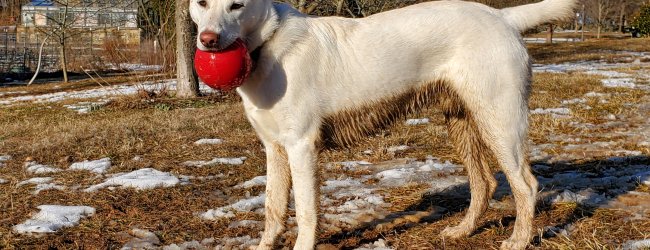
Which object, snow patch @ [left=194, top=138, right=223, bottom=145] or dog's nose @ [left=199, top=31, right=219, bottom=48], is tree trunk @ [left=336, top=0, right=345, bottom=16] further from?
dog's nose @ [left=199, top=31, right=219, bottom=48]

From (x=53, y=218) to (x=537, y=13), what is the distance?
325cm

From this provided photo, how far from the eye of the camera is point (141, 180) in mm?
4703

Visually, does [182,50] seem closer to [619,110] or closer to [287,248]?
[619,110]

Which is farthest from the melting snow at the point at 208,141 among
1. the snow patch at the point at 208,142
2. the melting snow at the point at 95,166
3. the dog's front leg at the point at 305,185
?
the dog's front leg at the point at 305,185

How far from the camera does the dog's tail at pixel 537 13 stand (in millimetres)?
3580

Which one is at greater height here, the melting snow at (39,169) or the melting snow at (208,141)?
the melting snow at (208,141)

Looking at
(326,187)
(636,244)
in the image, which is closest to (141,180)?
(326,187)

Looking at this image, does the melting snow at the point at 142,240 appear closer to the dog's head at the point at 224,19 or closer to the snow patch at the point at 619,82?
the dog's head at the point at 224,19

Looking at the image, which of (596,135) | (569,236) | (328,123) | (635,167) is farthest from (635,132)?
Answer: (328,123)

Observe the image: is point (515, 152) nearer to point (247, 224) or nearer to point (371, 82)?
point (371, 82)

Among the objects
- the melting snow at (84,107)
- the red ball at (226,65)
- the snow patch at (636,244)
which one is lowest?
the melting snow at (84,107)

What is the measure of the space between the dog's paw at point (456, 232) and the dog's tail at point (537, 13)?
1233mm

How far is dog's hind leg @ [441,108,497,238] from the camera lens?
Answer: 3.71m

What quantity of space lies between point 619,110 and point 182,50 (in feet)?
24.5
